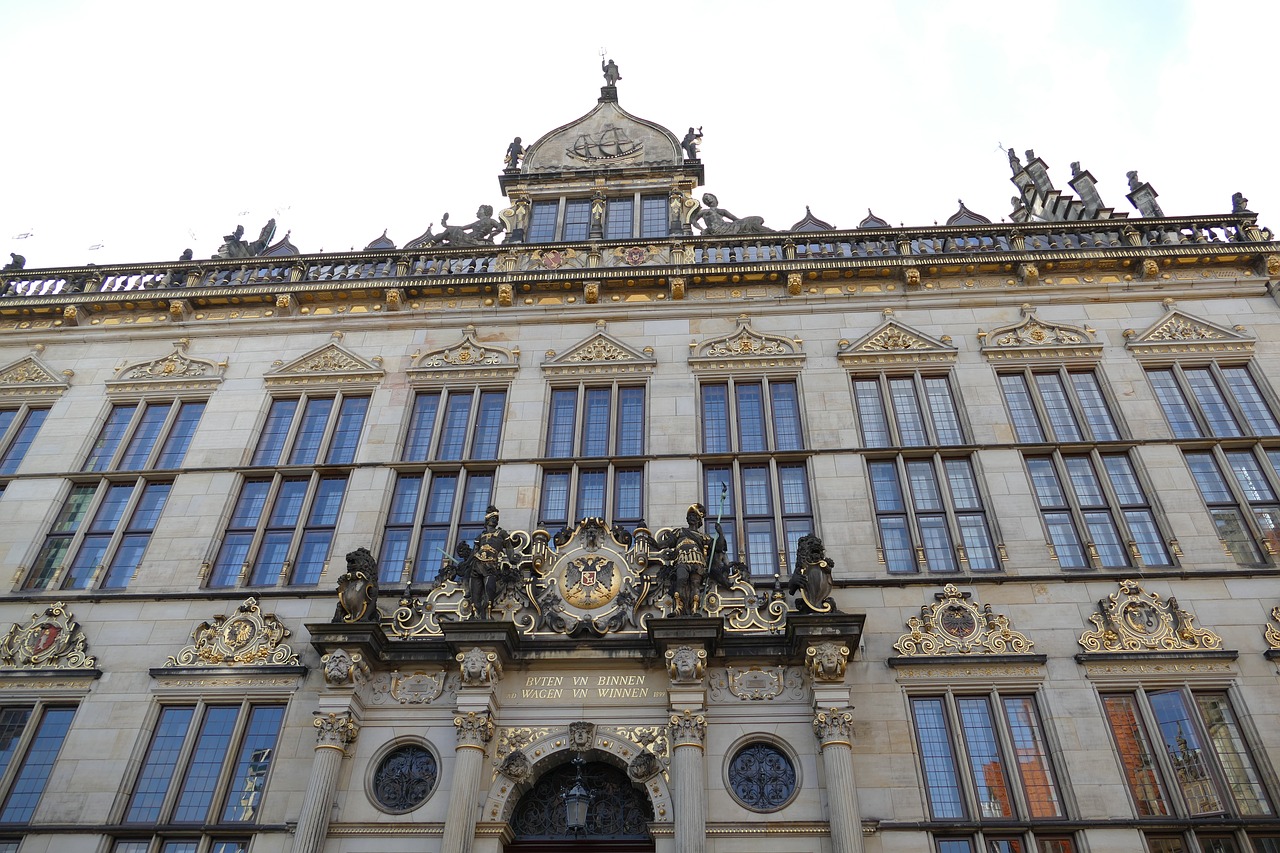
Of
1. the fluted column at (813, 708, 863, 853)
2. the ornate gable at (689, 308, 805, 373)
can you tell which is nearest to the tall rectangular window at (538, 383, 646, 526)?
the ornate gable at (689, 308, 805, 373)

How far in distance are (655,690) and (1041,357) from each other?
1032 centimetres

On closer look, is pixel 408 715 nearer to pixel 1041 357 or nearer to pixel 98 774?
pixel 98 774

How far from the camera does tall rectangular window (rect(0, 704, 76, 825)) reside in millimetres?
14617

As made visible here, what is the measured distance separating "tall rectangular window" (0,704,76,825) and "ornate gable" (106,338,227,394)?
22.6 ft

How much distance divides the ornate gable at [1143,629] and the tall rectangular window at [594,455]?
7760mm

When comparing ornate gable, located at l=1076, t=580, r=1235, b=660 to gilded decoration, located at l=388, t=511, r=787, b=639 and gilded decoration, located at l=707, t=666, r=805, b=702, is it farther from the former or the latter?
gilded decoration, located at l=388, t=511, r=787, b=639

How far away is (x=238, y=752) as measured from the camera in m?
14.7

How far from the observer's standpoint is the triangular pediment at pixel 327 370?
19422mm

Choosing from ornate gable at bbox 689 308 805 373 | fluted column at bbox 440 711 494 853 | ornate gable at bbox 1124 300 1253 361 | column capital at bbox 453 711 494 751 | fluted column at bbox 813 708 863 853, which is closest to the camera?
fluted column at bbox 813 708 863 853

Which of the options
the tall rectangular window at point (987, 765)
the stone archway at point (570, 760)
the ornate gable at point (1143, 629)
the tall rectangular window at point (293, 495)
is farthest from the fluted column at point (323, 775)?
the ornate gable at point (1143, 629)

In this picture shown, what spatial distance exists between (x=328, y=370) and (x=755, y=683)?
11109 millimetres

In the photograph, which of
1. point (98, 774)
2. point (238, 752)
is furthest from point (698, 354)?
point (98, 774)

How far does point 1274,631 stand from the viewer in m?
14.6

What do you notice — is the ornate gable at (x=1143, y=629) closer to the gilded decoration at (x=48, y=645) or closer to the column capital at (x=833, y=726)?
the column capital at (x=833, y=726)
